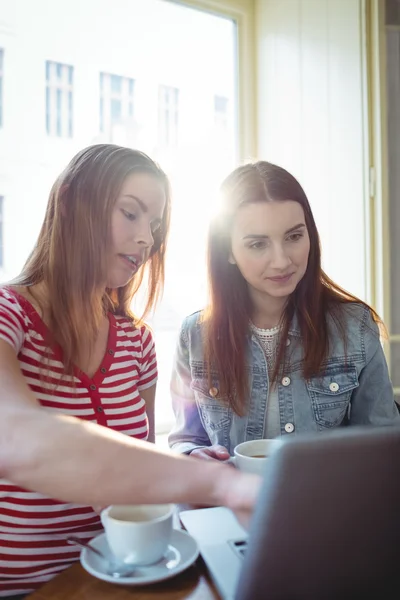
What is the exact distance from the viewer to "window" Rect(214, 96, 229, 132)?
2639 millimetres

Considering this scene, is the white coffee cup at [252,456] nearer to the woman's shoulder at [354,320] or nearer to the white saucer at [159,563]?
the white saucer at [159,563]

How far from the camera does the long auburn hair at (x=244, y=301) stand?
1.29m

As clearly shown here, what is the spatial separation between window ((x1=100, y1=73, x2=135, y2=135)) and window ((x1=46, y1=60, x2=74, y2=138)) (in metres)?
0.15

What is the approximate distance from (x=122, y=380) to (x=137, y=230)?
0.96 feet

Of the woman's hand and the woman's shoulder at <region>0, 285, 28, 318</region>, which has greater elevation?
the woman's shoulder at <region>0, 285, 28, 318</region>

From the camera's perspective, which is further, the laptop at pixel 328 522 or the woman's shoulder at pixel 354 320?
the woman's shoulder at pixel 354 320

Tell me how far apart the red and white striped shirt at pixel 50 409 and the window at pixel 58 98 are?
1.42m

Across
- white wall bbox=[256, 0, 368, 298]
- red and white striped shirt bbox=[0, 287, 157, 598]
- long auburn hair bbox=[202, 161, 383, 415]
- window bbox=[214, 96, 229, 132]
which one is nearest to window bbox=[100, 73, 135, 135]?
window bbox=[214, 96, 229, 132]

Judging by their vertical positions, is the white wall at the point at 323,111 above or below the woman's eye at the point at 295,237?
above

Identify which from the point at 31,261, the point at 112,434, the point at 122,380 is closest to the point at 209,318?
the point at 122,380

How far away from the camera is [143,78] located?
2.42 m

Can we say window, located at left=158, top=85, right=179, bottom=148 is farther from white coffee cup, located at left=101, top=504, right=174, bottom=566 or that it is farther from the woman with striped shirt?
white coffee cup, located at left=101, top=504, right=174, bottom=566

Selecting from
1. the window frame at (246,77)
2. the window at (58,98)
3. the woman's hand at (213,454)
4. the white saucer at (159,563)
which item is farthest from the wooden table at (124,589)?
the window frame at (246,77)

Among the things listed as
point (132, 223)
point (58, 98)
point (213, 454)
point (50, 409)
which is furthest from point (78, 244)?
point (58, 98)
